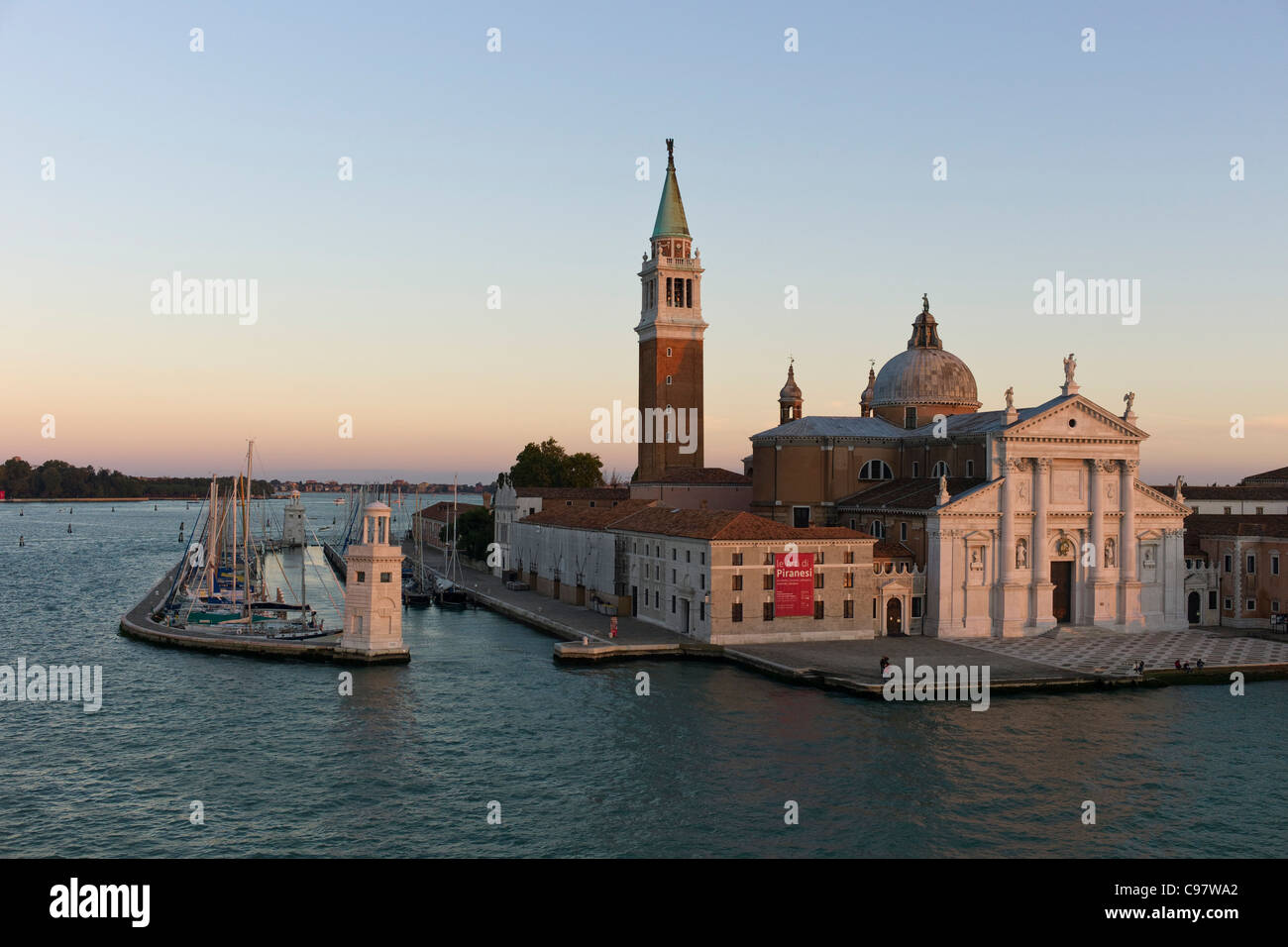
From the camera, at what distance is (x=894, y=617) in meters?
47.2

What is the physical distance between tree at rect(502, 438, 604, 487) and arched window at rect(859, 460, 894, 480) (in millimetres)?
48346

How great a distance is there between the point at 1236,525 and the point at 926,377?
16.5 m

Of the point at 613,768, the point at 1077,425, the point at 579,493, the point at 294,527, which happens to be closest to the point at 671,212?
the point at 579,493

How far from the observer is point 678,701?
35.1m

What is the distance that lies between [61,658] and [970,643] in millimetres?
36623

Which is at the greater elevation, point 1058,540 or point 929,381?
→ point 929,381

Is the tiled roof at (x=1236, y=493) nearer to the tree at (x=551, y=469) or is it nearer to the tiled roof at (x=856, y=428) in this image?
the tiled roof at (x=856, y=428)

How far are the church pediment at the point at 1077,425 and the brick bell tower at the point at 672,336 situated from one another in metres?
Result: 26.3

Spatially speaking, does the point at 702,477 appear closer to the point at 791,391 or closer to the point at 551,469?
the point at 791,391

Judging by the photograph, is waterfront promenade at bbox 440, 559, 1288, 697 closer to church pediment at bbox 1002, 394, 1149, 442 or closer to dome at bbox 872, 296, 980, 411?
church pediment at bbox 1002, 394, 1149, 442

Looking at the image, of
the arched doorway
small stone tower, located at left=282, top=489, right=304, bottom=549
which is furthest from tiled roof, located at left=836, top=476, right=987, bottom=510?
small stone tower, located at left=282, top=489, right=304, bottom=549

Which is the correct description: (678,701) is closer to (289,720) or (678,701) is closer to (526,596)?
(289,720)

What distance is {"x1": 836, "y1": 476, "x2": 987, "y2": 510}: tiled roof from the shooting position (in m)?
49.1
